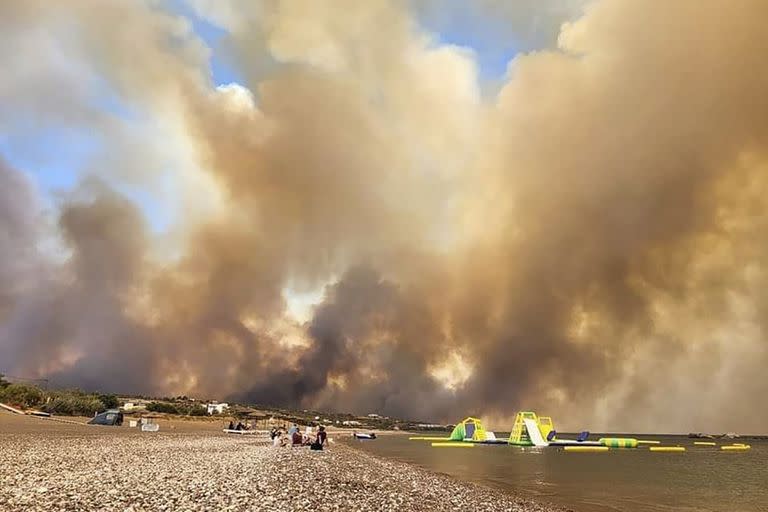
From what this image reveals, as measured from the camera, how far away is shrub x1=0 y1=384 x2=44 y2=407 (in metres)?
106

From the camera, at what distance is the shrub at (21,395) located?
348 feet

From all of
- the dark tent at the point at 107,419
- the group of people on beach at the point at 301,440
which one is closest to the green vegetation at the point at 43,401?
the dark tent at the point at 107,419

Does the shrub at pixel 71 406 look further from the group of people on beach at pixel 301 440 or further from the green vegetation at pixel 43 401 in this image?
the group of people on beach at pixel 301 440

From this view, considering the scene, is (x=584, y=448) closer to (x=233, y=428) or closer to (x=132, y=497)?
(x=233, y=428)

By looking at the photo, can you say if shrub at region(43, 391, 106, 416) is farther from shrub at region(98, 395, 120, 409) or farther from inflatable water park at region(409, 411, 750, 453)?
inflatable water park at region(409, 411, 750, 453)

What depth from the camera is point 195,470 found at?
32250mm

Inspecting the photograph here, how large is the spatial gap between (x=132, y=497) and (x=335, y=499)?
937 cm

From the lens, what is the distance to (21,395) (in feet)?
356

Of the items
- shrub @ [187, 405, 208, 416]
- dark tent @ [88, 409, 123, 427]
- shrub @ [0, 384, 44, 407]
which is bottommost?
shrub @ [187, 405, 208, 416]

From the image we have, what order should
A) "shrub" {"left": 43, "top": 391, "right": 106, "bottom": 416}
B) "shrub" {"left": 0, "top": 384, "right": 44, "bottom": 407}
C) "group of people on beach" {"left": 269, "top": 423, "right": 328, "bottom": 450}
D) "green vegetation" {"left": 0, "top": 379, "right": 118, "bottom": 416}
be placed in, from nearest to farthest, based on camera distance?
"group of people on beach" {"left": 269, "top": 423, "right": 328, "bottom": 450} → "shrub" {"left": 0, "top": 384, "right": 44, "bottom": 407} → "green vegetation" {"left": 0, "top": 379, "right": 118, "bottom": 416} → "shrub" {"left": 43, "top": 391, "right": 106, "bottom": 416}

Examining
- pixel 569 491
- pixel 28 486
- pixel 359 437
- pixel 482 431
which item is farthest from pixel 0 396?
pixel 482 431

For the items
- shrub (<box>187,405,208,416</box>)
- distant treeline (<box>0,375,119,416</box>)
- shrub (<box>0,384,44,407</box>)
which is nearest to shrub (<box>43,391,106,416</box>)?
distant treeline (<box>0,375,119,416</box>)

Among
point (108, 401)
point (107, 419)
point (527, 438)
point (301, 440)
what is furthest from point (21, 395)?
point (527, 438)

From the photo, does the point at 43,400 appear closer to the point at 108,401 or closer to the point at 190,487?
the point at 108,401
